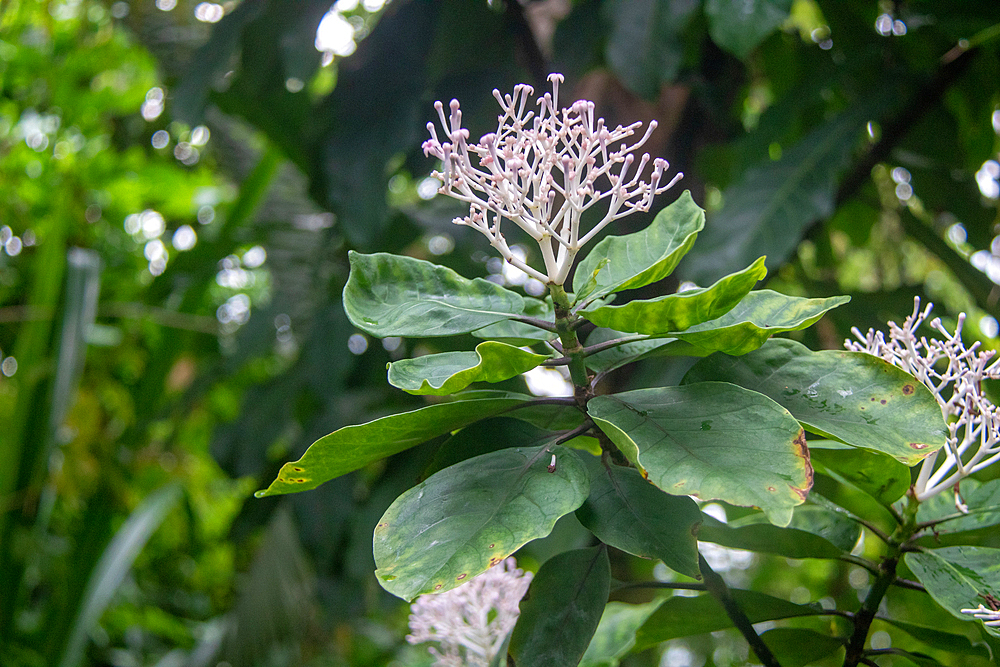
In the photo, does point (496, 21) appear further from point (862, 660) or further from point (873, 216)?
point (862, 660)

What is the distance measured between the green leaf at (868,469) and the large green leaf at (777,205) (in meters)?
0.49

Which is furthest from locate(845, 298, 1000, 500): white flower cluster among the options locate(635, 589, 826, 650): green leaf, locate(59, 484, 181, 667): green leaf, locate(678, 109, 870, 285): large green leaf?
locate(59, 484, 181, 667): green leaf

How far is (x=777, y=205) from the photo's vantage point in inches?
34.7

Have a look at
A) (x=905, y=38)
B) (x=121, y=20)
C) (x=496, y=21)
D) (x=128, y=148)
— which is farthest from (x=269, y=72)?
(x=128, y=148)

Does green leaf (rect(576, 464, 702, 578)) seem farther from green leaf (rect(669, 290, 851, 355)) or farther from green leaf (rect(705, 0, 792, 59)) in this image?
green leaf (rect(705, 0, 792, 59))

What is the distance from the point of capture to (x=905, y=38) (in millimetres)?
1041

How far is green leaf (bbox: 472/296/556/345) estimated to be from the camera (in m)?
0.36

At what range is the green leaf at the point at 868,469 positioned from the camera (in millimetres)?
332

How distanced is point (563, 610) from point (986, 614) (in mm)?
175

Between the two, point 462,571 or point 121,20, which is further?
point 121,20

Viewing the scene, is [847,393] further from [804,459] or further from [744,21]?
[744,21]

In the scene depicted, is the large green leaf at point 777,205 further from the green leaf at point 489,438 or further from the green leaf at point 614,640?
the green leaf at point 489,438

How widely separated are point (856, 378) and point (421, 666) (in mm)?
366

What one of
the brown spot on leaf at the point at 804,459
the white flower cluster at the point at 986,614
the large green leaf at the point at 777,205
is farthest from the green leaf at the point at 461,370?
the large green leaf at the point at 777,205
